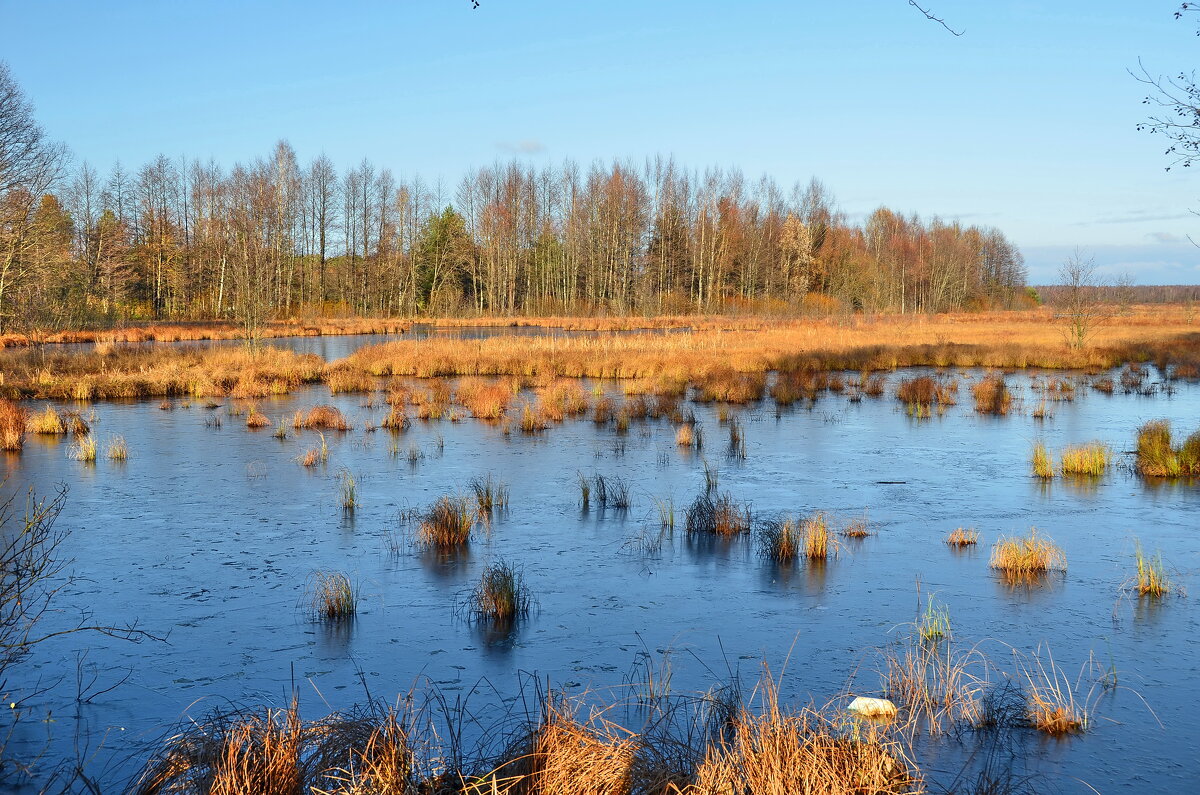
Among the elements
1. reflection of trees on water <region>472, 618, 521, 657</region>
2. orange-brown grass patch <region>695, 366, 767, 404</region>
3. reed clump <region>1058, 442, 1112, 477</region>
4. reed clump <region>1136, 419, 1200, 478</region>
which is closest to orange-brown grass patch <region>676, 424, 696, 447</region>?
reed clump <region>1058, 442, 1112, 477</region>

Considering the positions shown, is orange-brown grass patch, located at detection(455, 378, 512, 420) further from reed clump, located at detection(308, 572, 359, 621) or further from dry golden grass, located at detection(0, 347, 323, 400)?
reed clump, located at detection(308, 572, 359, 621)

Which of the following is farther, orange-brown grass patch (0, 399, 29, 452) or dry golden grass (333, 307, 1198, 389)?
dry golden grass (333, 307, 1198, 389)

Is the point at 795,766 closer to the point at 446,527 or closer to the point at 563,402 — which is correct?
the point at 446,527

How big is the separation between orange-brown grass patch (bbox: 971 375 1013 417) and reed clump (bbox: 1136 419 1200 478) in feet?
19.0

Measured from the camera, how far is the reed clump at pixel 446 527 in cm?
939

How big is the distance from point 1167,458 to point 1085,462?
1057mm

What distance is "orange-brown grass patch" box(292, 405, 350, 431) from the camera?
57.4 feet

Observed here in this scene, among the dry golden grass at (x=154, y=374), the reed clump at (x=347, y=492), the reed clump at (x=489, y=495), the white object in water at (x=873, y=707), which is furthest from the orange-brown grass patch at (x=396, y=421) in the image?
the white object in water at (x=873, y=707)

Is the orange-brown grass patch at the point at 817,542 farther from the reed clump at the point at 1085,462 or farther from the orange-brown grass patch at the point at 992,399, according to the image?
the orange-brown grass patch at the point at 992,399

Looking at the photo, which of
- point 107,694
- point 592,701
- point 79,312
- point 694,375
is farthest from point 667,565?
point 79,312

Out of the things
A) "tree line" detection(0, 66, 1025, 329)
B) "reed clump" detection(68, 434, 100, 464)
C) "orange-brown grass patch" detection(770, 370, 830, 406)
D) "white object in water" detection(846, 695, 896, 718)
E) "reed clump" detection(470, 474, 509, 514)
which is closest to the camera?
"white object in water" detection(846, 695, 896, 718)

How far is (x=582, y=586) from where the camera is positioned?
320 inches

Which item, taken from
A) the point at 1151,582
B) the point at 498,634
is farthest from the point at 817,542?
the point at 498,634

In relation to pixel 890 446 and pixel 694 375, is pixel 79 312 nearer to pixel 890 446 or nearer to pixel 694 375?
pixel 694 375
